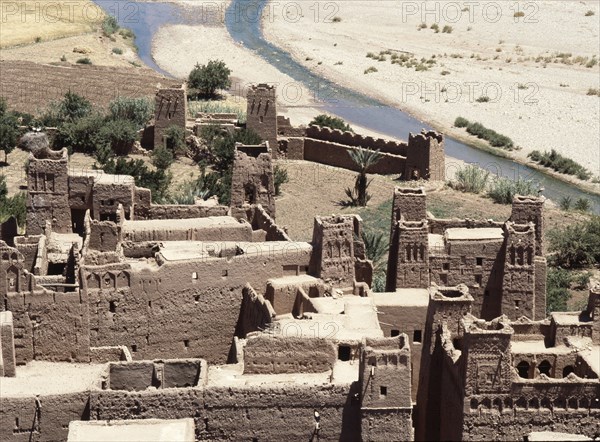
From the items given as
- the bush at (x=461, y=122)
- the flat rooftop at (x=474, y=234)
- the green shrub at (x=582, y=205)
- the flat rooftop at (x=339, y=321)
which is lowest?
the bush at (x=461, y=122)

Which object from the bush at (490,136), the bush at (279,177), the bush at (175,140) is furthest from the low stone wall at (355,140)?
the bush at (490,136)

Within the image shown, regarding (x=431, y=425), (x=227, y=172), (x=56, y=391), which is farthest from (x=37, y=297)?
(x=227, y=172)

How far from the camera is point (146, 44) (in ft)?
329

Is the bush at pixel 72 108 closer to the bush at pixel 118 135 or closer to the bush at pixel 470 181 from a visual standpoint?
the bush at pixel 118 135

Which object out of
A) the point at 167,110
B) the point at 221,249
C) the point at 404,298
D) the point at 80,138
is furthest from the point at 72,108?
the point at 404,298

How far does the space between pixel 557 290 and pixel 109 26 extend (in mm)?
63703

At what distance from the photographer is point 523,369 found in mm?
31406

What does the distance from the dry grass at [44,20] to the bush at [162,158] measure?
3478 cm

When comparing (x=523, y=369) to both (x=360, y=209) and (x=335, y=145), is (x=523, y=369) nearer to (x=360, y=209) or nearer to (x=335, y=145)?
(x=360, y=209)

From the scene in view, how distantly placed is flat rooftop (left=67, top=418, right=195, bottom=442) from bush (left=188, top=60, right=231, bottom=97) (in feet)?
168

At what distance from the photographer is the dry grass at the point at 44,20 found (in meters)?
95.8

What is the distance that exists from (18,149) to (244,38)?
4399 cm

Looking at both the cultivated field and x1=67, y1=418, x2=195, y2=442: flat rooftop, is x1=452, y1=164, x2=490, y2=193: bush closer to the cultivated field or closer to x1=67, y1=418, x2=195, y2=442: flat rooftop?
the cultivated field

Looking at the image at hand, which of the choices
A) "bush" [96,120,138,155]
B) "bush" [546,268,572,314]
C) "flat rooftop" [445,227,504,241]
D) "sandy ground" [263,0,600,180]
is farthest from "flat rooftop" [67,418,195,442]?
"sandy ground" [263,0,600,180]
